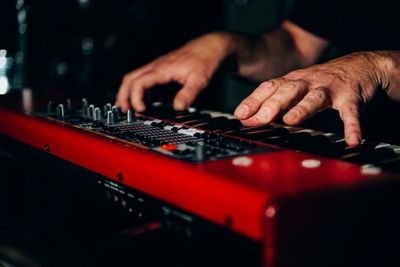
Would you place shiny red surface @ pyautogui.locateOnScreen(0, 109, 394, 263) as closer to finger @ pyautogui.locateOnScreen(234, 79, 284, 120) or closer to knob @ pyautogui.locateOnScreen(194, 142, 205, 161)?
knob @ pyautogui.locateOnScreen(194, 142, 205, 161)

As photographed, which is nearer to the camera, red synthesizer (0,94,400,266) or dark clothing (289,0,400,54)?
red synthesizer (0,94,400,266)

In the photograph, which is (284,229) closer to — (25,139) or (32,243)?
(32,243)

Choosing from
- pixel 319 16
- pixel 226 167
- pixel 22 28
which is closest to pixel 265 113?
pixel 226 167

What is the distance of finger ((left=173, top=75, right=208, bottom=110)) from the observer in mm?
1418

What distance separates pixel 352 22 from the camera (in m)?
1.73

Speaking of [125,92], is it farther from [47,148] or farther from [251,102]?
[251,102]

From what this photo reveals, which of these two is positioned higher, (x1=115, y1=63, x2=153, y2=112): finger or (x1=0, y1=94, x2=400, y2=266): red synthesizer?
(x1=115, y1=63, x2=153, y2=112): finger

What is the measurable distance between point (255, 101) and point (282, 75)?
30 centimetres

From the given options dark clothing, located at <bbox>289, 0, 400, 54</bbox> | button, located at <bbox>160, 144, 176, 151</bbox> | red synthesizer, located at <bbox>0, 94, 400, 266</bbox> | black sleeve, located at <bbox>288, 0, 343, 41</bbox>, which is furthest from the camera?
black sleeve, located at <bbox>288, 0, 343, 41</bbox>

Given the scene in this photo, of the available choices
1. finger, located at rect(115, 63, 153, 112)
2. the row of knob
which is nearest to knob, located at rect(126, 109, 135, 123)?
the row of knob

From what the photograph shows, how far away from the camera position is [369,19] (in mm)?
1688

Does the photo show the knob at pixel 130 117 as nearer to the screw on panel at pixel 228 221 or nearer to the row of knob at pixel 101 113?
the row of knob at pixel 101 113

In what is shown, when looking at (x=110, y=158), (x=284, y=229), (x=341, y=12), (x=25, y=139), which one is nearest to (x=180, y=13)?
(x=341, y=12)

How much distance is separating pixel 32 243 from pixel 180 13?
3.49 m
